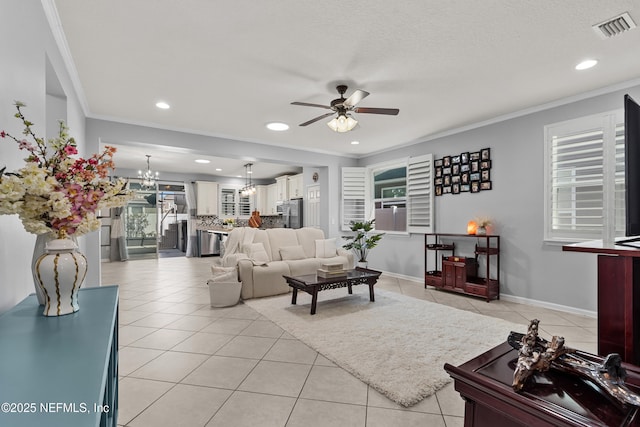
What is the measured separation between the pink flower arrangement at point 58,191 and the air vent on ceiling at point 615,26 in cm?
340

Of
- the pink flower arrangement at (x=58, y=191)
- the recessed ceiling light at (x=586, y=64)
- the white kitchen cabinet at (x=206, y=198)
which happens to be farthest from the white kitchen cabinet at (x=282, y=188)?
the pink flower arrangement at (x=58, y=191)

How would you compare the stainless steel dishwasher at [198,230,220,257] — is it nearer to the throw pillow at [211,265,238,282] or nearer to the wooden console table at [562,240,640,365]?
the throw pillow at [211,265,238,282]

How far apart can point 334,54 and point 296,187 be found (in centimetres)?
575

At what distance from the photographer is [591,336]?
9.80 feet

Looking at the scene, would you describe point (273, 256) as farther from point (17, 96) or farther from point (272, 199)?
point (272, 199)

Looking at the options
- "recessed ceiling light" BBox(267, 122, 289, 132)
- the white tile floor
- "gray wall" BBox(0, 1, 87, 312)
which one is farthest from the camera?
"recessed ceiling light" BBox(267, 122, 289, 132)

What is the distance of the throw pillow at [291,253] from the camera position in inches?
201

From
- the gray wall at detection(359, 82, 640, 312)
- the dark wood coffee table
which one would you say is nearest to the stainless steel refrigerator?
the dark wood coffee table

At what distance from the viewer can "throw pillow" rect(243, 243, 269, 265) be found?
15.2ft

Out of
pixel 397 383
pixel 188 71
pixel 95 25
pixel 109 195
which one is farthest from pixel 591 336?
pixel 95 25

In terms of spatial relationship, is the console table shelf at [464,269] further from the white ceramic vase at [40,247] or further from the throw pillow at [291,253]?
the white ceramic vase at [40,247]

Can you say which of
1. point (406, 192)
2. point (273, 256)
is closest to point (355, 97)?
point (273, 256)

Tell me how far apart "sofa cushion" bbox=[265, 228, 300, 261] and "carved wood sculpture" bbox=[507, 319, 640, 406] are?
4213mm

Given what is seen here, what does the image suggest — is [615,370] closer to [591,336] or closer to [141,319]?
[591,336]
